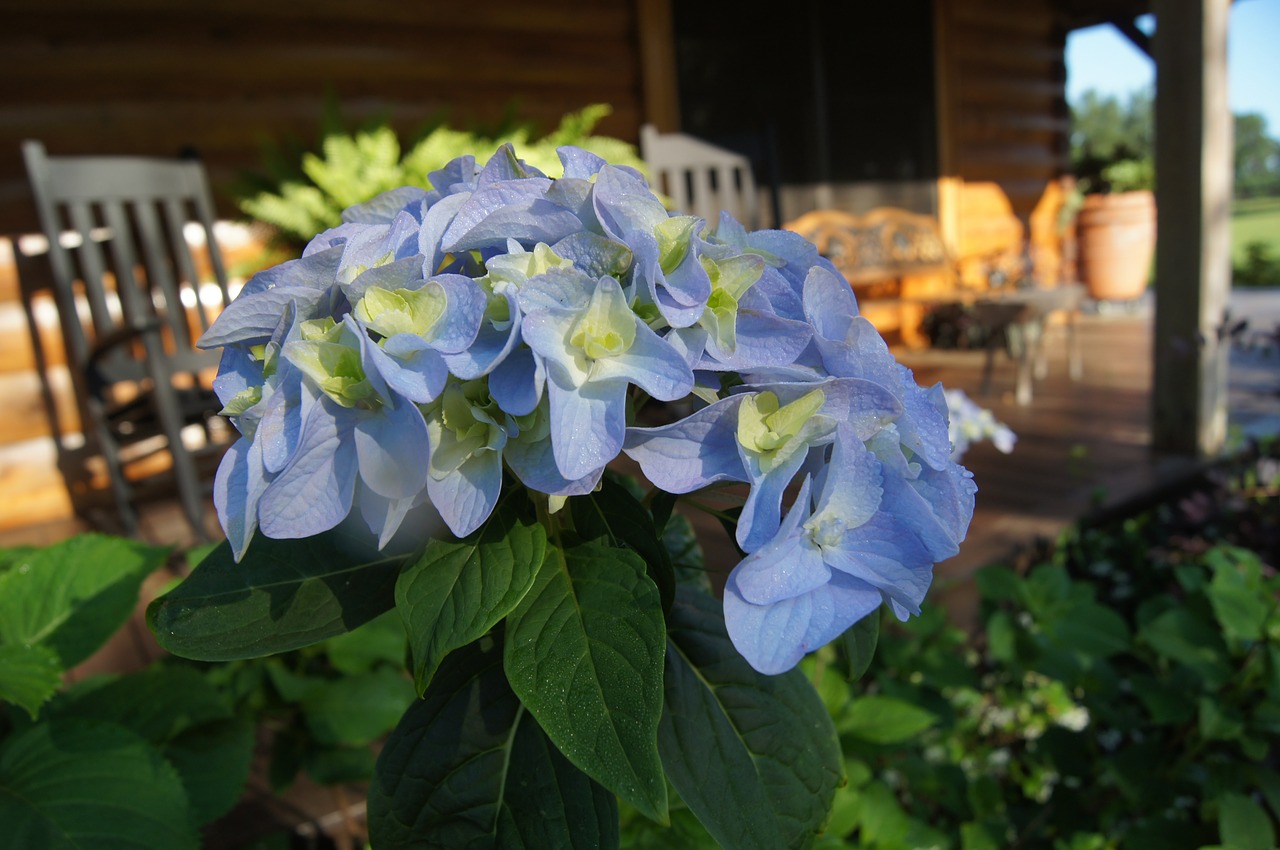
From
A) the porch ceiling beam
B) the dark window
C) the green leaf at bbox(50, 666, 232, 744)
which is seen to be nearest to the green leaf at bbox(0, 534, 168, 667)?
the green leaf at bbox(50, 666, 232, 744)

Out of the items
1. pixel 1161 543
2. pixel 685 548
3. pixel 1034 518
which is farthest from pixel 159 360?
pixel 1161 543

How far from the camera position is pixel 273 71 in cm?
355

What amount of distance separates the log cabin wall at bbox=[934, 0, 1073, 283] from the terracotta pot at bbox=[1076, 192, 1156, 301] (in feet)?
3.12

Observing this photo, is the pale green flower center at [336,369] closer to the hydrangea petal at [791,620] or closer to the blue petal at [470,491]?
the blue petal at [470,491]

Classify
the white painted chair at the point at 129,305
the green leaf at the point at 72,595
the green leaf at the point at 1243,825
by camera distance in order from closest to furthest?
the green leaf at the point at 72,595 < the green leaf at the point at 1243,825 < the white painted chair at the point at 129,305

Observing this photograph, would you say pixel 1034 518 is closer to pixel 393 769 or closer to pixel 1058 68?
pixel 393 769

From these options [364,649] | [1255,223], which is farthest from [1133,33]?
[1255,223]

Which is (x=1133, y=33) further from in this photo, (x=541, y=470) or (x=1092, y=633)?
(x=541, y=470)

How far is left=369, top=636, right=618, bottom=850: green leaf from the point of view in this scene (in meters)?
0.51

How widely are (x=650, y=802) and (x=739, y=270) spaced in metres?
0.28

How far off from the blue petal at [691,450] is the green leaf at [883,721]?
0.73m

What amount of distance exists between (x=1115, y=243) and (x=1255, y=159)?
1229 inches

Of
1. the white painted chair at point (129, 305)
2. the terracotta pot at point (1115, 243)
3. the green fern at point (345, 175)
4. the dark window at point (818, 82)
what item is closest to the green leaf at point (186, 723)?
the white painted chair at point (129, 305)

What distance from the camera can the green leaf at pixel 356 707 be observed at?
3.34ft
